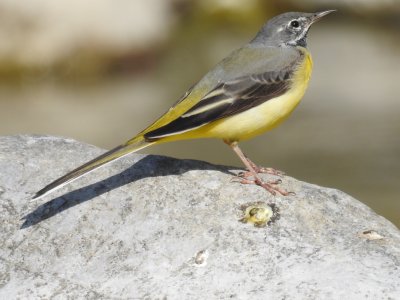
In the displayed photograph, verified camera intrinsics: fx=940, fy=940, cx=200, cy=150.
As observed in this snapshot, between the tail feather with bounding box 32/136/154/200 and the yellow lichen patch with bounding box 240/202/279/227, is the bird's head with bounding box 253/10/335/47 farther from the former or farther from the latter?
the yellow lichen patch with bounding box 240/202/279/227

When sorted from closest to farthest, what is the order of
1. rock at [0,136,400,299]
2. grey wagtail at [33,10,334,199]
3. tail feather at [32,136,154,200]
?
rock at [0,136,400,299] < tail feather at [32,136,154,200] < grey wagtail at [33,10,334,199]

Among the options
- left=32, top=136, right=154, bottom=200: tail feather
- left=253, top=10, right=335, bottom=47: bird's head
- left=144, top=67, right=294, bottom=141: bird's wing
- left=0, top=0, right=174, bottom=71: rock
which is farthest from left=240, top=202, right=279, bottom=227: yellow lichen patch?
left=0, top=0, right=174, bottom=71: rock

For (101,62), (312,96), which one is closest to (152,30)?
(101,62)

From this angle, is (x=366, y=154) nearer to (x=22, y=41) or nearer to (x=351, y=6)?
(x=22, y=41)

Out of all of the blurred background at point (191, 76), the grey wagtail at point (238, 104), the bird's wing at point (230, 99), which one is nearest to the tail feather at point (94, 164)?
the grey wagtail at point (238, 104)

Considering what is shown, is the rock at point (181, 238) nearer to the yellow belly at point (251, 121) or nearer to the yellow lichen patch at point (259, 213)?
the yellow lichen patch at point (259, 213)
